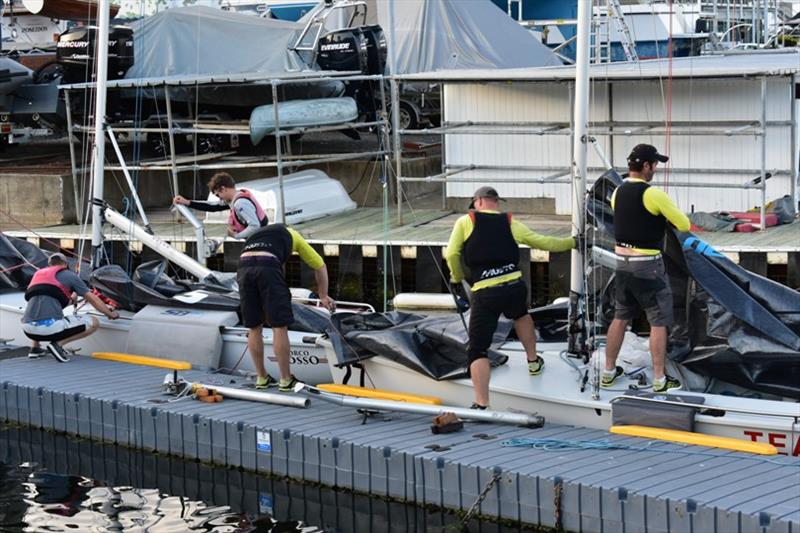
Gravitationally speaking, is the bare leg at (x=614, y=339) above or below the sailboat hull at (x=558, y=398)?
above

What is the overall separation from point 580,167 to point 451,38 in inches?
514

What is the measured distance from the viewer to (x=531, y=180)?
16.7 m

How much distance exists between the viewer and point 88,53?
21.0 metres

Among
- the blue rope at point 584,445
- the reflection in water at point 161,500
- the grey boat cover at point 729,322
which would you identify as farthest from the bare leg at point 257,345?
the grey boat cover at point 729,322

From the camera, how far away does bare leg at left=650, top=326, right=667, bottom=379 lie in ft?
32.5

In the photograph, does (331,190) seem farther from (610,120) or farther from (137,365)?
(137,365)

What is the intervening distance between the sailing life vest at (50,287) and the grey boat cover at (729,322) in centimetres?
588

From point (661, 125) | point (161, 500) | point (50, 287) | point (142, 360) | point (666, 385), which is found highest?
point (661, 125)

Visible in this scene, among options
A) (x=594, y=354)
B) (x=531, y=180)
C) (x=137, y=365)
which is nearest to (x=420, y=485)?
(x=594, y=354)

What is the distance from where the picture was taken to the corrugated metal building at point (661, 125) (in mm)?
16516

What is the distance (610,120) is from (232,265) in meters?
5.23

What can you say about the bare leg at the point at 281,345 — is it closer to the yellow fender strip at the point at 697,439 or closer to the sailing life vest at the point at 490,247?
the sailing life vest at the point at 490,247

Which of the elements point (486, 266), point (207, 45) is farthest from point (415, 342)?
point (207, 45)

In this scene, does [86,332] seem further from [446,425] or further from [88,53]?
[88,53]
